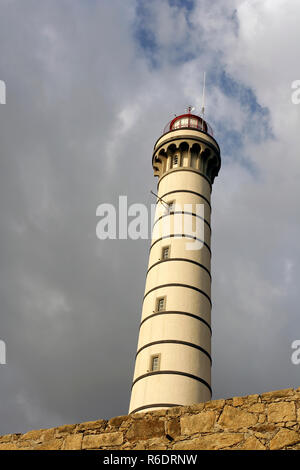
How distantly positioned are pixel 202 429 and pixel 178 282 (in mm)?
12841

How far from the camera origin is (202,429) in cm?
625

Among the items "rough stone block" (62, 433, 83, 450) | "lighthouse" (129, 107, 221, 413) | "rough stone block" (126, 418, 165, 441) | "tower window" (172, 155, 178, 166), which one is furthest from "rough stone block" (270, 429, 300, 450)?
"tower window" (172, 155, 178, 166)

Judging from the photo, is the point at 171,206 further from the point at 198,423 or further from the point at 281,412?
the point at 281,412

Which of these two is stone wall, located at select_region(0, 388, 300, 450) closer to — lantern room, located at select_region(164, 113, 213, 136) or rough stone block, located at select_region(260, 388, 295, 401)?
rough stone block, located at select_region(260, 388, 295, 401)

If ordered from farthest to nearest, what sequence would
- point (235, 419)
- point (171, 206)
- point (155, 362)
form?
point (171, 206) < point (155, 362) < point (235, 419)

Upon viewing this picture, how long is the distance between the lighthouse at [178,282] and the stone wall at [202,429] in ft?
31.6

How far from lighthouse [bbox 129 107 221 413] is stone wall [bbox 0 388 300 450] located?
9.63 meters

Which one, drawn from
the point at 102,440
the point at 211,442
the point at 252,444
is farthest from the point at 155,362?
the point at 252,444

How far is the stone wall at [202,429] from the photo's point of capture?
5.79m

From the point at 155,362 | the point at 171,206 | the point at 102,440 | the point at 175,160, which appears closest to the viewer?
the point at 102,440

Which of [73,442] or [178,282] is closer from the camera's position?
[73,442]

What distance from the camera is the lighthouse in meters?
16.8

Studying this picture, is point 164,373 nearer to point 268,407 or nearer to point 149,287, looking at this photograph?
point 149,287
